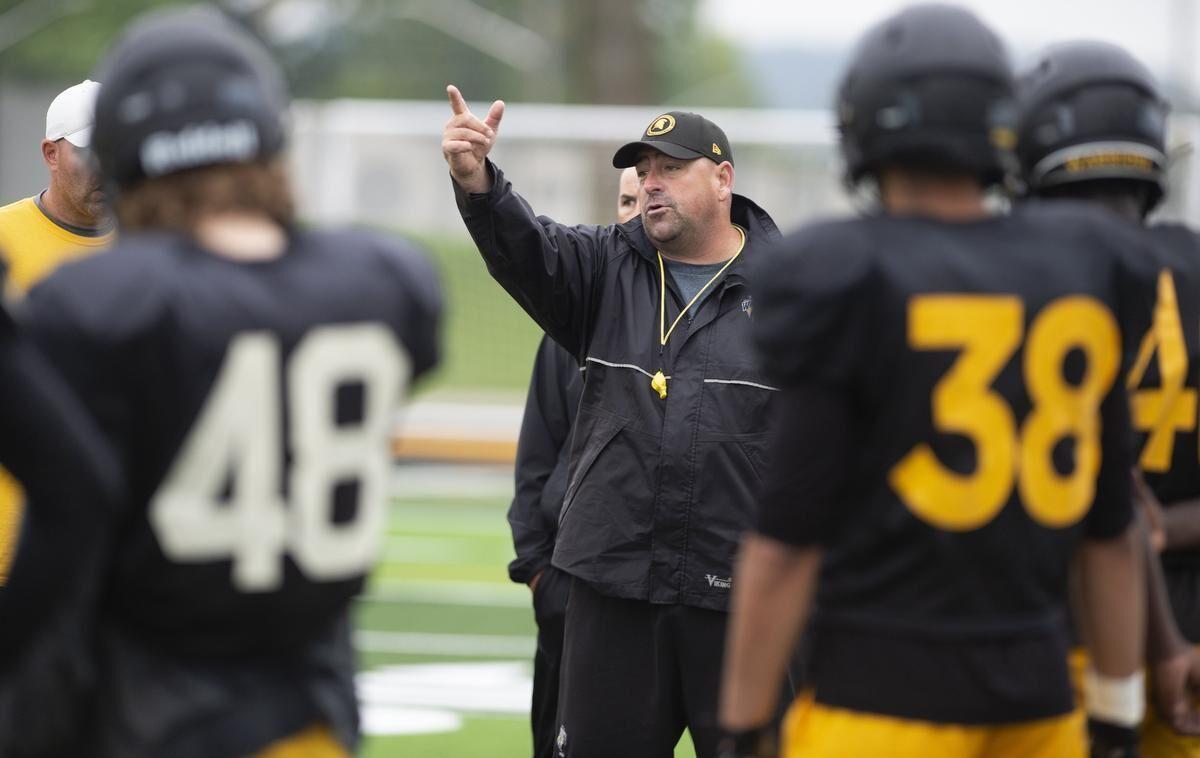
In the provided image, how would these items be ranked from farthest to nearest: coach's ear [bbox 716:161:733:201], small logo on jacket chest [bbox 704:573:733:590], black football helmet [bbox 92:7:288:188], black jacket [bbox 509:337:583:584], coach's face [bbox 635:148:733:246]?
black jacket [bbox 509:337:583:584] < coach's ear [bbox 716:161:733:201] < coach's face [bbox 635:148:733:246] < small logo on jacket chest [bbox 704:573:733:590] < black football helmet [bbox 92:7:288:188]

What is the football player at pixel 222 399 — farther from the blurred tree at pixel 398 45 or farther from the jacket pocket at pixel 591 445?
the blurred tree at pixel 398 45

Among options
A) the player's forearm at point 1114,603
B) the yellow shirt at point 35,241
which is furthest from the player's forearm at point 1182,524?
the yellow shirt at point 35,241

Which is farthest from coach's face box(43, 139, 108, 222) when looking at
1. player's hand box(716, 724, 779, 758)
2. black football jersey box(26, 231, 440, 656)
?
player's hand box(716, 724, 779, 758)

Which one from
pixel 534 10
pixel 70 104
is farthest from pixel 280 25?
pixel 70 104

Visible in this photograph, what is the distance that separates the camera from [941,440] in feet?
8.29

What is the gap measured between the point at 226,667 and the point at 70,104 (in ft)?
9.37

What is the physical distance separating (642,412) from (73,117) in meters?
1.90

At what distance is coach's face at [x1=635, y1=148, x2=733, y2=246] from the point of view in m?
4.71

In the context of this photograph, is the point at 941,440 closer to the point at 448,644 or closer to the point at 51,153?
the point at 51,153

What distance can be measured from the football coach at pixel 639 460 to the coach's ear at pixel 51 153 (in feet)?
4.09

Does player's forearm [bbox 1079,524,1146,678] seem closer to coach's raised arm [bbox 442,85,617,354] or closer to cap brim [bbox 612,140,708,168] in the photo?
coach's raised arm [bbox 442,85,617,354]

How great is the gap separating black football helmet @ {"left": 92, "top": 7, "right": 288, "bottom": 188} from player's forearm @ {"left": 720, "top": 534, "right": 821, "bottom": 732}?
1.02 m

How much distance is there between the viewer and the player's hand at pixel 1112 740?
2846mm

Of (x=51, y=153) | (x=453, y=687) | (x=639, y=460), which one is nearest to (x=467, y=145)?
(x=639, y=460)
